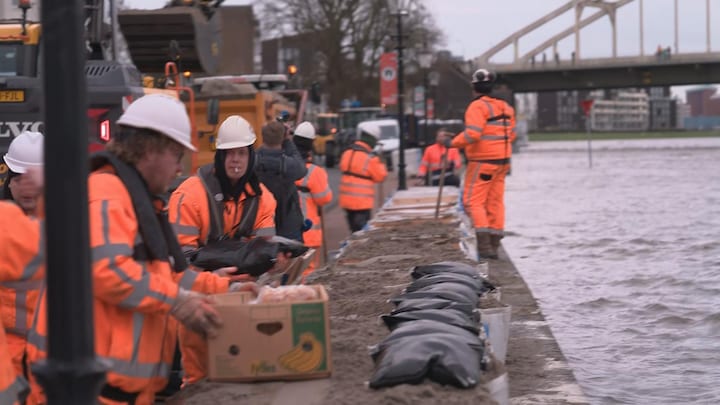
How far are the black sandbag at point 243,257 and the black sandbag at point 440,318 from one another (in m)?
0.64

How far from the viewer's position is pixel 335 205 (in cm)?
2830

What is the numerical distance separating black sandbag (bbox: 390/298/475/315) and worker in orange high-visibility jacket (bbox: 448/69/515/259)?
7468mm

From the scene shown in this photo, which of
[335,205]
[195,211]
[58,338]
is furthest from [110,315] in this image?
[335,205]

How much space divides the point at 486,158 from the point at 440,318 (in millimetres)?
8353

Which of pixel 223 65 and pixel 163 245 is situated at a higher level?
pixel 223 65

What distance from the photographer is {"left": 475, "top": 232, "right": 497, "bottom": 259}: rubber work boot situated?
46.7 feet

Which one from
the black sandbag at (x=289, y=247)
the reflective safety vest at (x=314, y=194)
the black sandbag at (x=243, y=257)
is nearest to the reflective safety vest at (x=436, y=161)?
the reflective safety vest at (x=314, y=194)

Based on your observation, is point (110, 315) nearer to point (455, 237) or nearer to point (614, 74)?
point (455, 237)

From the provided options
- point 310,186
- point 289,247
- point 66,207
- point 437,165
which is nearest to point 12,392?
point 66,207

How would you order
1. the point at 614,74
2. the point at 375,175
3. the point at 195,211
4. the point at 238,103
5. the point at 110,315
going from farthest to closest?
the point at 614,74 → the point at 238,103 → the point at 375,175 → the point at 195,211 → the point at 110,315

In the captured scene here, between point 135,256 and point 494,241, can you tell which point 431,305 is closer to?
point 135,256

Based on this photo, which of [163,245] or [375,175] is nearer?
[163,245]

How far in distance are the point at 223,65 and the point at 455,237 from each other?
1958 cm

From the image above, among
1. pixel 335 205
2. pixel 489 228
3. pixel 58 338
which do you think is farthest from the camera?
pixel 335 205
